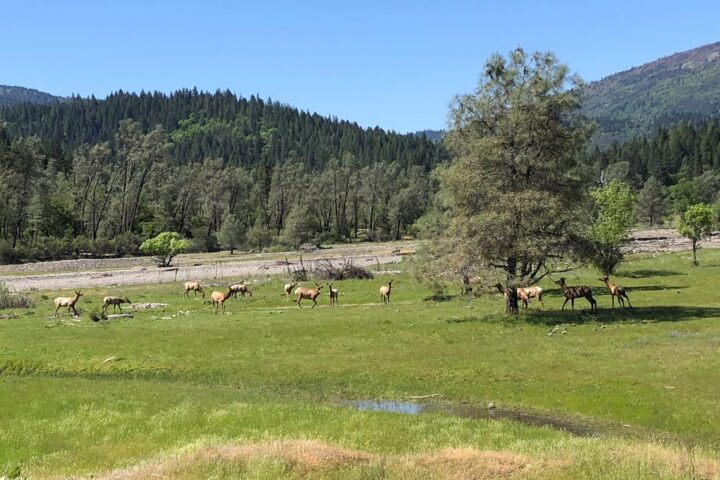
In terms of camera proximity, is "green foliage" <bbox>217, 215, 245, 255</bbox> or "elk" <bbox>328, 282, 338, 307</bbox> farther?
"green foliage" <bbox>217, 215, 245, 255</bbox>

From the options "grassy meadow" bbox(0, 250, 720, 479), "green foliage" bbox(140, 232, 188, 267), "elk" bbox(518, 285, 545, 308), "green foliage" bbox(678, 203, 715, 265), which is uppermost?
"green foliage" bbox(678, 203, 715, 265)

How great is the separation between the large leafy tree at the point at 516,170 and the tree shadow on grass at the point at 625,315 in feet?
7.53

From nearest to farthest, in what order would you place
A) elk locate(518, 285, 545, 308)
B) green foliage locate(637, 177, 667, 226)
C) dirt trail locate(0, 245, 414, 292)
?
1. elk locate(518, 285, 545, 308)
2. dirt trail locate(0, 245, 414, 292)
3. green foliage locate(637, 177, 667, 226)

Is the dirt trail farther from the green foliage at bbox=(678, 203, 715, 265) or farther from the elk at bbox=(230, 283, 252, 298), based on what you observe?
the green foliage at bbox=(678, 203, 715, 265)

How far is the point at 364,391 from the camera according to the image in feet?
80.3

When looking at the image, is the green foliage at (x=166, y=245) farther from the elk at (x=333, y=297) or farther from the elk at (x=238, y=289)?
the elk at (x=333, y=297)

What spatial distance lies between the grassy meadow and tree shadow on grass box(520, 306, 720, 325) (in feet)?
0.60

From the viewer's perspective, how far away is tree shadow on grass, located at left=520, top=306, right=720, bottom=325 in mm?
34812

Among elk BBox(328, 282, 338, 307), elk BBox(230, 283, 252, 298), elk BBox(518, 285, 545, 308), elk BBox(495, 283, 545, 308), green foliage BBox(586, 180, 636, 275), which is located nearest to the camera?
elk BBox(495, 283, 545, 308)

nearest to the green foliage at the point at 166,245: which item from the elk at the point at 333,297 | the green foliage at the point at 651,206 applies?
the elk at the point at 333,297

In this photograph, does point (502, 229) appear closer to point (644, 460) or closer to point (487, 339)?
point (487, 339)

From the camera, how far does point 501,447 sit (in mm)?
15734

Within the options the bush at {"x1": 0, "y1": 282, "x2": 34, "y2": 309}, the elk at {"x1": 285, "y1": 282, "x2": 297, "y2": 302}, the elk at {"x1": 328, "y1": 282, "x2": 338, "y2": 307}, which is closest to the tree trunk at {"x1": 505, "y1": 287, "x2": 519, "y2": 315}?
the elk at {"x1": 328, "y1": 282, "x2": 338, "y2": 307}

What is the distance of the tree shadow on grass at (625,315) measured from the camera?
34.8 metres
